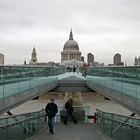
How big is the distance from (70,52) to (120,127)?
118027mm

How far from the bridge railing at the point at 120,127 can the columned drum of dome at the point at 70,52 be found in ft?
367

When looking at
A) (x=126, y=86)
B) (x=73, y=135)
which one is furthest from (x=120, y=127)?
(x=126, y=86)

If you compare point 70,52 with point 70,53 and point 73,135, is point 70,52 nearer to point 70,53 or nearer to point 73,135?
point 70,53

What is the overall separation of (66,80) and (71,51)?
105172mm

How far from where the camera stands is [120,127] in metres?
12.9

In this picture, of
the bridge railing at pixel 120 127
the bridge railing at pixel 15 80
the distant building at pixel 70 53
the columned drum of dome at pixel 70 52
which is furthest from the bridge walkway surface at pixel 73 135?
the columned drum of dome at pixel 70 52

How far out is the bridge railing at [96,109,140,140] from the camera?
11465 mm

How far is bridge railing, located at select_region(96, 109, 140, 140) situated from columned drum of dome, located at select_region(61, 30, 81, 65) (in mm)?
111894

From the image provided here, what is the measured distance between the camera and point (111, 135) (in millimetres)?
13797

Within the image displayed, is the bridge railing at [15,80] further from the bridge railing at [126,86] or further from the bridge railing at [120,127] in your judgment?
the bridge railing at [120,127]

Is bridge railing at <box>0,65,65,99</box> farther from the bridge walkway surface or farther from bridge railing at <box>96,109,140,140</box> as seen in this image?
bridge railing at <box>96,109,140,140</box>

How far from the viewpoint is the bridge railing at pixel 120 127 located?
451 inches

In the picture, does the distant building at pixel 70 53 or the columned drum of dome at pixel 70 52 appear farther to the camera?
the columned drum of dome at pixel 70 52

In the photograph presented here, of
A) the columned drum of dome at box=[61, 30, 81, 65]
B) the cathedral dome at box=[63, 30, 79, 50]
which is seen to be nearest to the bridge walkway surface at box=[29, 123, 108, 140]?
the columned drum of dome at box=[61, 30, 81, 65]
